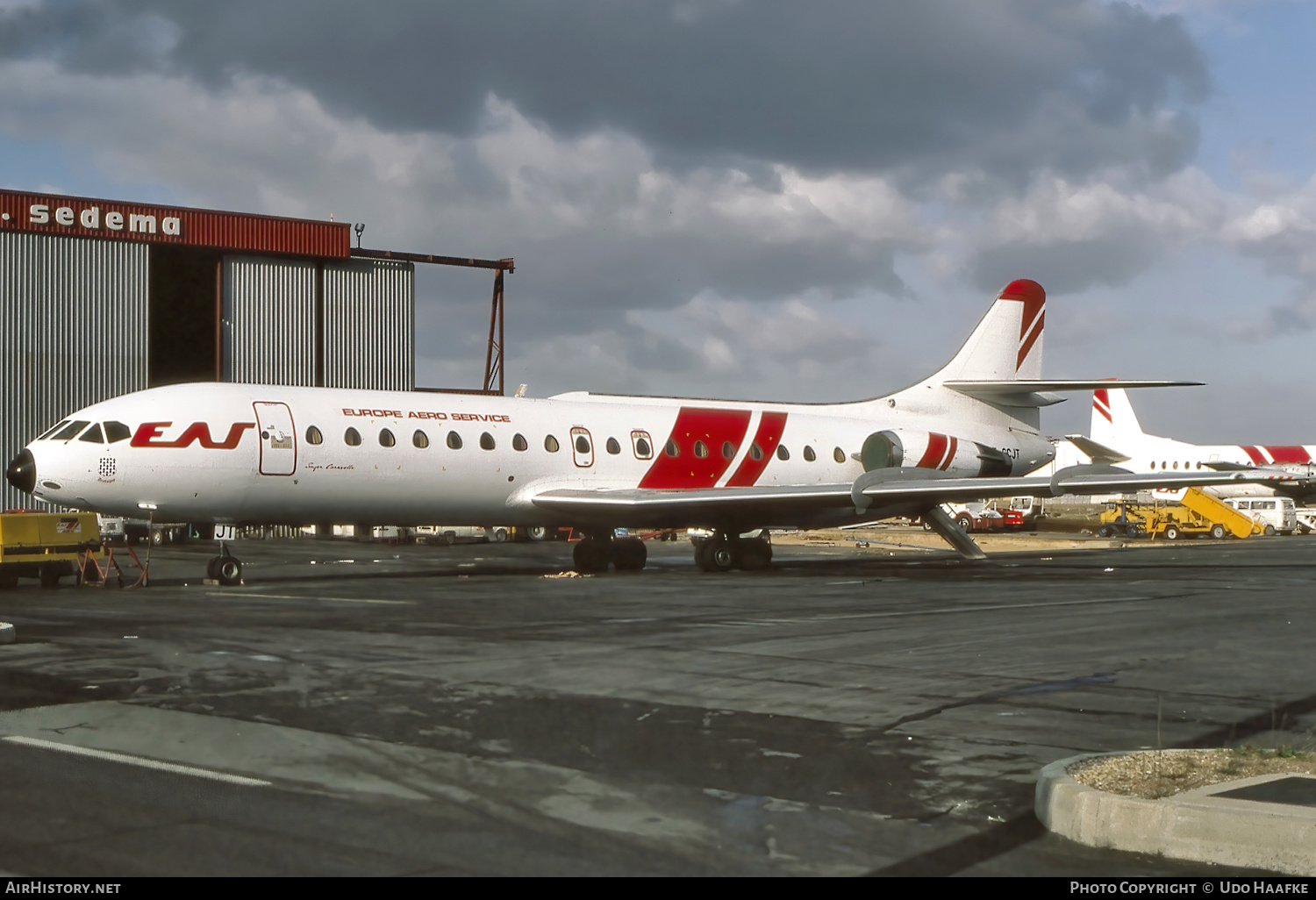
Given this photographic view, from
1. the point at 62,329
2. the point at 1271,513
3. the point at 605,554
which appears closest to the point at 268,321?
the point at 62,329

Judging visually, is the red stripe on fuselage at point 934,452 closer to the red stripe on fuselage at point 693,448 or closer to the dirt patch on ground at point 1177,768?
the red stripe on fuselage at point 693,448

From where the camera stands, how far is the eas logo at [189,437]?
70.1ft

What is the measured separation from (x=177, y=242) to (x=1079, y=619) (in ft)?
130

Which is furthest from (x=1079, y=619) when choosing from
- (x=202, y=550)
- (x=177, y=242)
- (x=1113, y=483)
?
(x=177, y=242)

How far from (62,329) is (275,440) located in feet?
89.7

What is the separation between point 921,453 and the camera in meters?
31.1

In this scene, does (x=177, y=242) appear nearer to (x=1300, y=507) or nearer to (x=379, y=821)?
(x=379, y=821)

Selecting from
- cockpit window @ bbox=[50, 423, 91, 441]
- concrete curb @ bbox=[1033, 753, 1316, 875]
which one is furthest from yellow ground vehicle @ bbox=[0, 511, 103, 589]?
concrete curb @ bbox=[1033, 753, 1316, 875]

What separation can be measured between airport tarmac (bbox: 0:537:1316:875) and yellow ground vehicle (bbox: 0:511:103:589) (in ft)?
12.3

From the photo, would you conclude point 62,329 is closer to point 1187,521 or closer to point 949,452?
point 949,452

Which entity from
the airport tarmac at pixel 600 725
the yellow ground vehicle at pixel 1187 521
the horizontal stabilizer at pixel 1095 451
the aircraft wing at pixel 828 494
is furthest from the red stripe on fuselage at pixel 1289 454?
the airport tarmac at pixel 600 725

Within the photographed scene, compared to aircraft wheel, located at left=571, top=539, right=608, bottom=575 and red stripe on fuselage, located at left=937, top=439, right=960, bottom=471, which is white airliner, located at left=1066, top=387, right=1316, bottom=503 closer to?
red stripe on fuselage, located at left=937, top=439, right=960, bottom=471

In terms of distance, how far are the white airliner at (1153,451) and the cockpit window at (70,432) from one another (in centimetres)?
4991

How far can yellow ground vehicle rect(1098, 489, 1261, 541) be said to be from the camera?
188 ft
